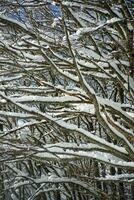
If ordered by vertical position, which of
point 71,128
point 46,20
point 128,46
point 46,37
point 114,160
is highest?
point 46,20

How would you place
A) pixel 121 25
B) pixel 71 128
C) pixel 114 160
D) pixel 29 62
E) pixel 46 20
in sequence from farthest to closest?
pixel 46 20
pixel 29 62
pixel 121 25
pixel 114 160
pixel 71 128

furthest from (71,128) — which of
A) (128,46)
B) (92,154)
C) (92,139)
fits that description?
(128,46)

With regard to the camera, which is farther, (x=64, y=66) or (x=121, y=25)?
(x=64, y=66)

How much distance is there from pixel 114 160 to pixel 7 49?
1.92 meters

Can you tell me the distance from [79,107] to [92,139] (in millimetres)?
593

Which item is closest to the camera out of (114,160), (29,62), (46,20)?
(114,160)

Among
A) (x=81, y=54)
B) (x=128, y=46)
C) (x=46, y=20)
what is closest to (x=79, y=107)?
(x=128, y=46)

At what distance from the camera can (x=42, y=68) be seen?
611cm

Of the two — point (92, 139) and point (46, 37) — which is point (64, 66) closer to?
point (46, 37)

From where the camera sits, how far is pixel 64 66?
237 inches

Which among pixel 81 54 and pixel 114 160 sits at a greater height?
pixel 81 54

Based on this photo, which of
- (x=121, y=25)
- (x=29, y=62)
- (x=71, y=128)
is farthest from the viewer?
(x=29, y=62)

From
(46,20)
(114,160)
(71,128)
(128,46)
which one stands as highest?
(46,20)

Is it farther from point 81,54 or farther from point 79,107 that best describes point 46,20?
point 79,107
